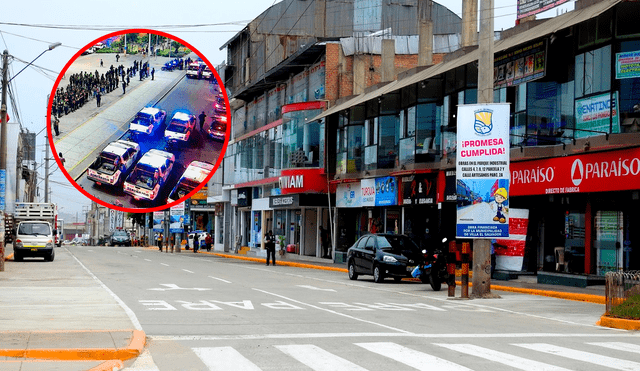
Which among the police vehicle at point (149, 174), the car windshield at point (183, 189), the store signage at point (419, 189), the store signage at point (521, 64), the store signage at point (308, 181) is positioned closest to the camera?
the store signage at point (521, 64)

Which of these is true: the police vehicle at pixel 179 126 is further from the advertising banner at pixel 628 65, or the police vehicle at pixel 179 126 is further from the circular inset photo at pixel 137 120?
the advertising banner at pixel 628 65

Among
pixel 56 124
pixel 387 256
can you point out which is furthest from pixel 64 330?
pixel 56 124

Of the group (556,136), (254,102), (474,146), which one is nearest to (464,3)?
(556,136)

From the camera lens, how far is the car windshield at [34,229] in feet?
135

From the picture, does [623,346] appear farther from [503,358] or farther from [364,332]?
[364,332]

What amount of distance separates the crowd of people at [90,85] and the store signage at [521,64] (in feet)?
100.0

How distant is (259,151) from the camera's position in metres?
59.9

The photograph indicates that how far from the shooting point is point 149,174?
Result: 56.1 metres

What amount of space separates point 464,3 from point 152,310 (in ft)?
72.8

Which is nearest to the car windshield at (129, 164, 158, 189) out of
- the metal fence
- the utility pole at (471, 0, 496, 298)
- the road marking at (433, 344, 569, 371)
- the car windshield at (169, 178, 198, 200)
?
the car windshield at (169, 178, 198, 200)

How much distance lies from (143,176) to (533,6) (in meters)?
34.7

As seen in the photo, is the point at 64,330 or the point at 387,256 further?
the point at 387,256

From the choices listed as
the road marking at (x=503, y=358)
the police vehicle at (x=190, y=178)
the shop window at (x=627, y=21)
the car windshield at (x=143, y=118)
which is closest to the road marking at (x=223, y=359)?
the road marking at (x=503, y=358)

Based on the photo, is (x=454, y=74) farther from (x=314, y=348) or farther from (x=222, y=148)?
(x=222, y=148)
